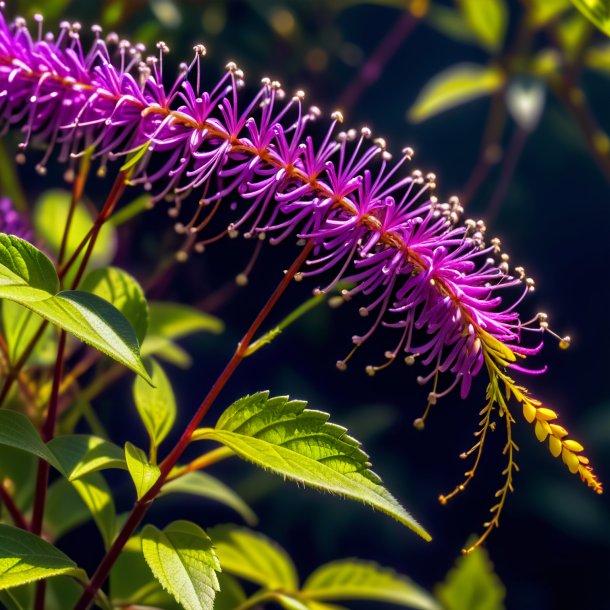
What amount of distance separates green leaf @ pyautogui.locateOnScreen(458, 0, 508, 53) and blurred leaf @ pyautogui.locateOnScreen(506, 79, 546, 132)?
0.07 metres

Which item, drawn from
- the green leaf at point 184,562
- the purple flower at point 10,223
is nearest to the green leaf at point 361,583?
the green leaf at point 184,562

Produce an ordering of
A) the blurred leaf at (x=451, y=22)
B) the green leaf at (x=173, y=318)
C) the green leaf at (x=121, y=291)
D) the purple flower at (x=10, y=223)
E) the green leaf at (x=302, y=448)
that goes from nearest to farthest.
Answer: the green leaf at (x=302, y=448) < the green leaf at (x=121, y=291) < the purple flower at (x=10, y=223) < the green leaf at (x=173, y=318) < the blurred leaf at (x=451, y=22)

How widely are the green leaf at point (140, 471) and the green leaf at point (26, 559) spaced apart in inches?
2.1

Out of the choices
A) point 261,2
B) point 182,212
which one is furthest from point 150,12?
point 182,212

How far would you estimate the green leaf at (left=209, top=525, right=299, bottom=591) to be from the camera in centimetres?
A: 71

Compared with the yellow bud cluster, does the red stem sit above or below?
below

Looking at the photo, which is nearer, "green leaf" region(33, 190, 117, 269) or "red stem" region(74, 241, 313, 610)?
"red stem" region(74, 241, 313, 610)

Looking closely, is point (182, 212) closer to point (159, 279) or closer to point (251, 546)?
point (159, 279)

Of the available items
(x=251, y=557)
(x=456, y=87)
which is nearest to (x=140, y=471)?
(x=251, y=557)

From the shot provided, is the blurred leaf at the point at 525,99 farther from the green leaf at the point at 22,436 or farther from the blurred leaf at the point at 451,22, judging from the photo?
the green leaf at the point at 22,436

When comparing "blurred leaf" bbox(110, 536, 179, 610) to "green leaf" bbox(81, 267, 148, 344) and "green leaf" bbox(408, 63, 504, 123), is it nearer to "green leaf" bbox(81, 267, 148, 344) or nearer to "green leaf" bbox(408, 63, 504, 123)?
"green leaf" bbox(81, 267, 148, 344)

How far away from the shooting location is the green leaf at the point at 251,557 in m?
0.71

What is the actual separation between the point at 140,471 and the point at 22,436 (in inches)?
2.6

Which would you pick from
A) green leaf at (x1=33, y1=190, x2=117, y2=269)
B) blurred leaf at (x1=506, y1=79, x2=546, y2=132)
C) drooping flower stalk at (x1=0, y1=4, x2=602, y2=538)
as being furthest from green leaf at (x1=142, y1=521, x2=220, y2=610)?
blurred leaf at (x1=506, y1=79, x2=546, y2=132)
